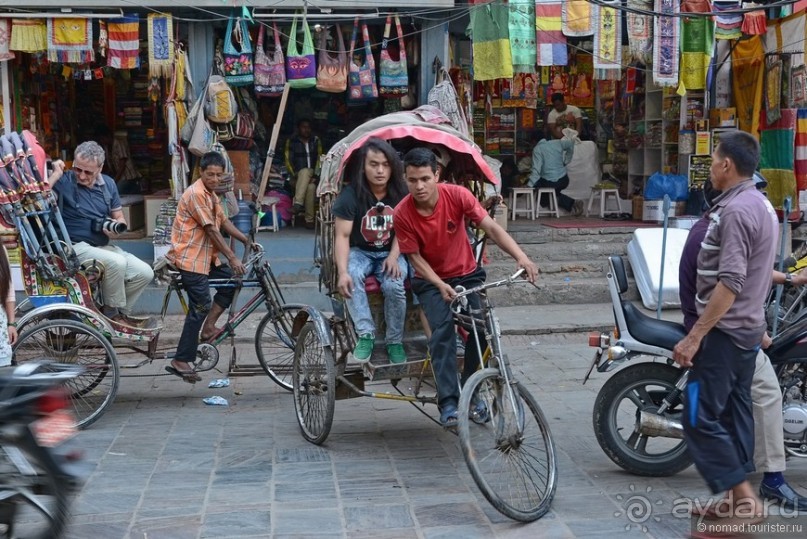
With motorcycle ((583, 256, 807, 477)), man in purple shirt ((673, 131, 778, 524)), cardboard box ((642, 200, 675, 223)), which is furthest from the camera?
cardboard box ((642, 200, 675, 223))

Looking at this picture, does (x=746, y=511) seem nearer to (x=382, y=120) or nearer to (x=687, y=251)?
(x=687, y=251)

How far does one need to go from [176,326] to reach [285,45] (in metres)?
3.50

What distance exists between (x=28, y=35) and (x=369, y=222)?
627cm

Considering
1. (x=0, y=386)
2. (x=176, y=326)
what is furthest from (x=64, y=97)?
(x=0, y=386)

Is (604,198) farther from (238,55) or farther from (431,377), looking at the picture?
(431,377)

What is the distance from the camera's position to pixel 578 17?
10602mm

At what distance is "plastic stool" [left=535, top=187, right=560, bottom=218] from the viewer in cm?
1395

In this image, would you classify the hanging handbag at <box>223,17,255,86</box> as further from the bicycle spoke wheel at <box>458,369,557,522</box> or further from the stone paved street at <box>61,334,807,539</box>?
the bicycle spoke wheel at <box>458,369,557,522</box>

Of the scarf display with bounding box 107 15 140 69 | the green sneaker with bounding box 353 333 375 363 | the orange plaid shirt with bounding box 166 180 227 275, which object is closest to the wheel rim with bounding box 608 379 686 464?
the green sneaker with bounding box 353 333 375 363

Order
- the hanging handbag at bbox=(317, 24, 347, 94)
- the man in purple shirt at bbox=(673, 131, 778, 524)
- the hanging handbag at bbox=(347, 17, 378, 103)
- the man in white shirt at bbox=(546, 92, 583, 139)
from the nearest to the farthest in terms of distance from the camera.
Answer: the man in purple shirt at bbox=(673, 131, 778, 524), the hanging handbag at bbox=(317, 24, 347, 94), the hanging handbag at bbox=(347, 17, 378, 103), the man in white shirt at bbox=(546, 92, 583, 139)

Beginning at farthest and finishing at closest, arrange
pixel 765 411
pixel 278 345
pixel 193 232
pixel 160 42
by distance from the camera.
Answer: pixel 160 42
pixel 278 345
pixel 193 232
pixel 765 411

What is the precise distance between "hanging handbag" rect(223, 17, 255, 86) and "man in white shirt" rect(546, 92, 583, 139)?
5632 millimetres

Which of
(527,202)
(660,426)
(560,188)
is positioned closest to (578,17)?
(527,202)

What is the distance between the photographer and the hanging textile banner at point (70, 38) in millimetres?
10383
